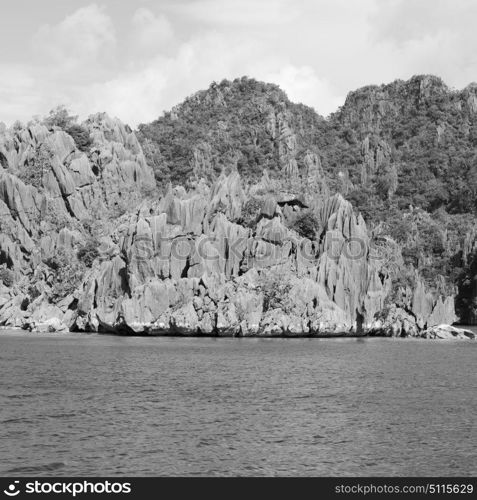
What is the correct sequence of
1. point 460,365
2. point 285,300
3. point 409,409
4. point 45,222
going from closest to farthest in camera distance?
point 409,409 < point 460,365 < point 285,300 < point 45,222

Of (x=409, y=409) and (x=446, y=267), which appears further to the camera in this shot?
(x=446, y=267)

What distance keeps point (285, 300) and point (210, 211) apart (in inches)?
905

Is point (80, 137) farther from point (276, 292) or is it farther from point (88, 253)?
point (276, 292)

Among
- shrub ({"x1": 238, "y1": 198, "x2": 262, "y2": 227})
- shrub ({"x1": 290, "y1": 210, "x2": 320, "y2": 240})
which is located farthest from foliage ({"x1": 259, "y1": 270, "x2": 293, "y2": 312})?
shrub ({"x1": 238, "y1": 198, "x2": 262, "y2": 227})

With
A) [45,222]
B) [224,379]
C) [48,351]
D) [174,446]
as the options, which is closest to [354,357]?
[224,379]

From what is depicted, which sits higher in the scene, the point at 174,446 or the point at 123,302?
the point at 123,302

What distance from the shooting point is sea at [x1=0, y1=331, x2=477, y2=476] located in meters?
32.5

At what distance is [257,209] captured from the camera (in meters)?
123

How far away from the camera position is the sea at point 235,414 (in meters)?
32.5

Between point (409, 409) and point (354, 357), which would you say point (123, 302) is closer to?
point (354, 357)

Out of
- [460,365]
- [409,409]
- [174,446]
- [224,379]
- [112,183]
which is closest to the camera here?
[174,446]

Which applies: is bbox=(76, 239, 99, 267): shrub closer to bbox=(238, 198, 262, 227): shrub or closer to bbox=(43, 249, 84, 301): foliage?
bbox=(43, 249, 84, 301): foliage

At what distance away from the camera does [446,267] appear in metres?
179
